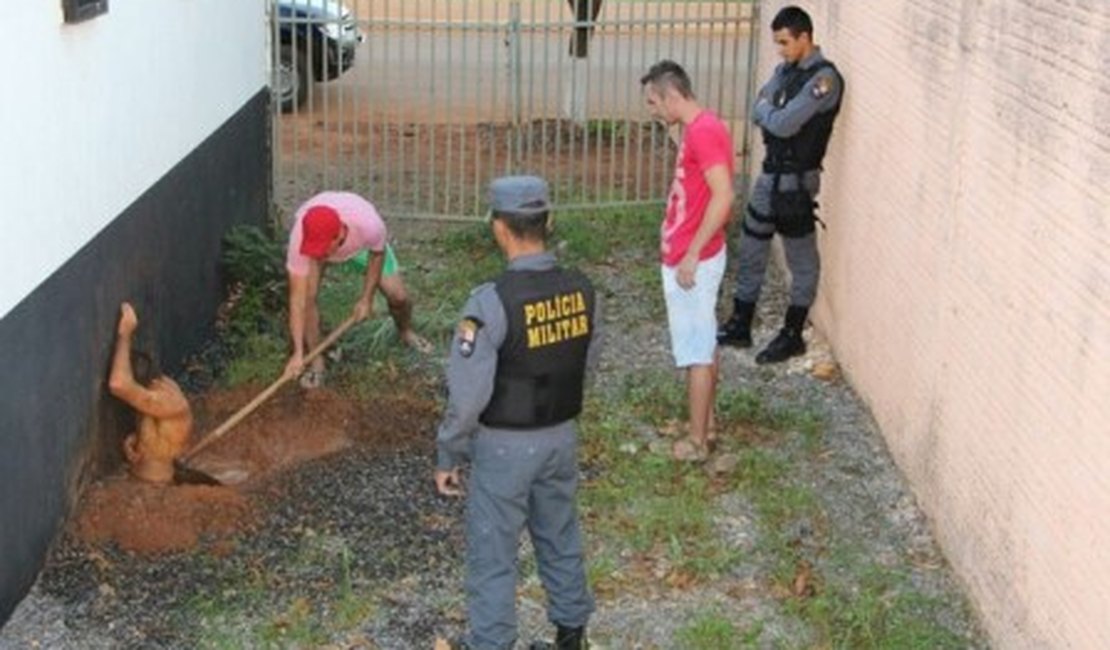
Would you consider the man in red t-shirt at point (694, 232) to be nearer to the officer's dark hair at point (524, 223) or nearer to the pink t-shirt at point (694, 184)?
the pink t-shirt at point (694, 184)

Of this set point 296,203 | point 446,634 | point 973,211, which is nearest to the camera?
point 446,634

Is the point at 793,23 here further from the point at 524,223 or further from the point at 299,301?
the point at 524,223

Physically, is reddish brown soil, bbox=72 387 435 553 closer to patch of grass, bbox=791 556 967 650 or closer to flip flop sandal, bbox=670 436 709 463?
flip flop sandal, bbox=670 436 709 463

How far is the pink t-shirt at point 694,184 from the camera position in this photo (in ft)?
22.0

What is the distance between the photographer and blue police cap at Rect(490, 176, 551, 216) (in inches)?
189

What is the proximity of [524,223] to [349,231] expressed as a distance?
2763mm

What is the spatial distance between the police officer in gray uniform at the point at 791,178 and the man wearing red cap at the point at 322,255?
75.2 inches

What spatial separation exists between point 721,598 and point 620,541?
1.92 feet

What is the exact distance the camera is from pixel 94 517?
6.09m

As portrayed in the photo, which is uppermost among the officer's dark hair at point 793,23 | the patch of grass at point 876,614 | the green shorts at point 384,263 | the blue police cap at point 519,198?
the officer's dark hair at point 793,23

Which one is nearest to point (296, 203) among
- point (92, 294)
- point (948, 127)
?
point (92, 294)

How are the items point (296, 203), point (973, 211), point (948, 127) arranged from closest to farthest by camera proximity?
1. point (973, 211)
2. point (948, 127)
3. point (296, 203)

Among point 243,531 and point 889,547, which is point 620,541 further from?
point 243,531

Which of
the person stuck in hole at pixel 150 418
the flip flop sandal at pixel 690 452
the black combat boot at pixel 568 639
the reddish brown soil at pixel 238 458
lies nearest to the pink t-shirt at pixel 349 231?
the reddish brown soil at pixel 238 458
